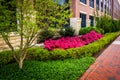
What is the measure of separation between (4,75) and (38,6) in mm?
2776

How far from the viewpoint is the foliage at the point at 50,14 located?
285 inches

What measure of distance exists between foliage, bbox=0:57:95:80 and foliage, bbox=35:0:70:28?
1637mm

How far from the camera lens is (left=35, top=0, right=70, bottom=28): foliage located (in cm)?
723

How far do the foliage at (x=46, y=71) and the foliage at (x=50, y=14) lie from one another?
5.37 feet

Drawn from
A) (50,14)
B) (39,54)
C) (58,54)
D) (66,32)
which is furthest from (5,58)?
(66,32)

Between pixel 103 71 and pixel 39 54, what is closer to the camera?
pixel 103 71

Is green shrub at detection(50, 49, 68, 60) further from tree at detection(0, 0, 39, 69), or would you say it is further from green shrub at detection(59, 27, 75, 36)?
green shrub at detection(59, 27, 75, 36)

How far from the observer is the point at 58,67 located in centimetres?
782

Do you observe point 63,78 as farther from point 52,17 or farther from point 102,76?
point 52,17

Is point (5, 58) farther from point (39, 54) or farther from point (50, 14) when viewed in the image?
point (50, 14)

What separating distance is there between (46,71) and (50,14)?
214cm

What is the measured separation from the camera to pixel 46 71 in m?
7.42

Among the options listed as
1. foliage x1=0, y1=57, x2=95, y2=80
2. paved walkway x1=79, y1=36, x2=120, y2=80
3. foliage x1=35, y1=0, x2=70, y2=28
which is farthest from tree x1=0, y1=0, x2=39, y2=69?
paved walkway x1=79, y1=36, x2=120, y2=80

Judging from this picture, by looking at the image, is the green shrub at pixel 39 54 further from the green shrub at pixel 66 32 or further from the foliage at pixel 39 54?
the green shrub at pixel 66 32
